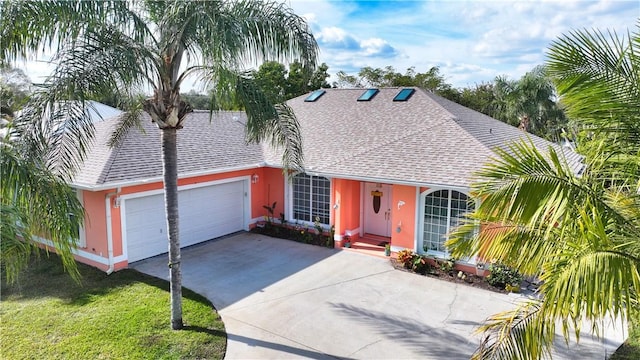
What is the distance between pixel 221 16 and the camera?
25.4ft

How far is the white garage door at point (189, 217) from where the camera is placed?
1395 cm

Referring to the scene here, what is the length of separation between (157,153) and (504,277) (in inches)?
486

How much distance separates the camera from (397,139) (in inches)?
657

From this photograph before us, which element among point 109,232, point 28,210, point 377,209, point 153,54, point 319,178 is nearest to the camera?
point 28,210

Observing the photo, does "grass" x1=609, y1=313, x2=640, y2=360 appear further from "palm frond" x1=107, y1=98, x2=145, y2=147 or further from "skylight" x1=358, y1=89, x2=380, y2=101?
"skylight" x1=358, y1=89, x2=380, y2=101

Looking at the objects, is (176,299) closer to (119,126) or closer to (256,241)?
(119,126)

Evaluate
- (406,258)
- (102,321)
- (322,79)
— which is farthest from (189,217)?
(322,79)

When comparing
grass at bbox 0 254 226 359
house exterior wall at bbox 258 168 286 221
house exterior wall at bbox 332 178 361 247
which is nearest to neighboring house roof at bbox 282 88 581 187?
house exterior wall at bbox 332 178 361 247

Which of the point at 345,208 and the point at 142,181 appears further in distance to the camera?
the point at 345,208

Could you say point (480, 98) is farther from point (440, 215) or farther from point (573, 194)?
point (573, 194)

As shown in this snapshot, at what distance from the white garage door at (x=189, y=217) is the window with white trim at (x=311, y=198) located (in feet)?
7.63

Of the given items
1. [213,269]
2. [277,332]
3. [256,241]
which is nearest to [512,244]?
[277,332]

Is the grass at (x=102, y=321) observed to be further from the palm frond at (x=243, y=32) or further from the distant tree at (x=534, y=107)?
the distant tree at (x=534, y=107)

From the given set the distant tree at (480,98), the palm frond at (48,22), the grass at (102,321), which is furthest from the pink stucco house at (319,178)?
the distant tree at (480,98)
